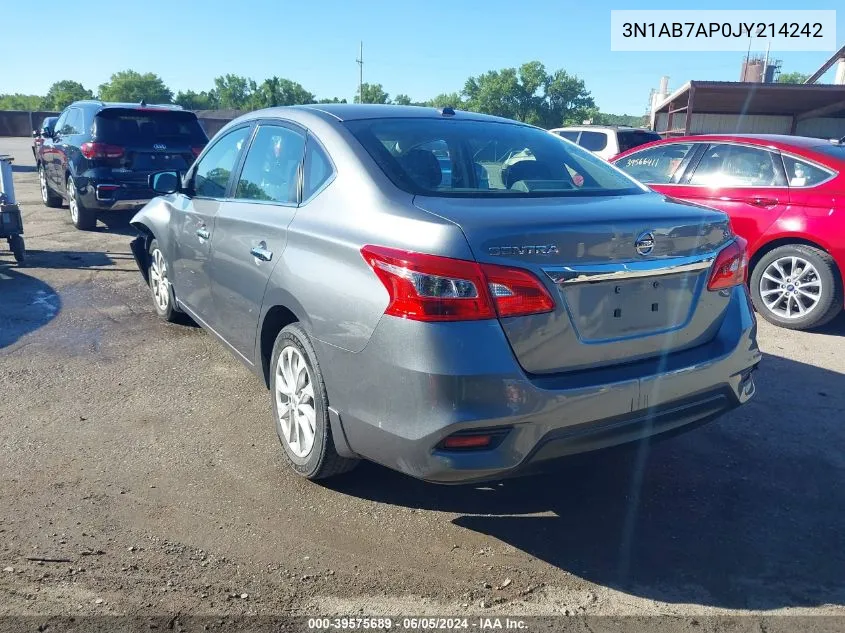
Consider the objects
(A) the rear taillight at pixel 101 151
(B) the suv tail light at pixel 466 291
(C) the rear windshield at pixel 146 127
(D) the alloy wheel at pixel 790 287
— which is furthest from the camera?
(C) the rear windshield at pixel 146 127

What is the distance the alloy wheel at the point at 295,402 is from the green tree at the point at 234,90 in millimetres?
126453

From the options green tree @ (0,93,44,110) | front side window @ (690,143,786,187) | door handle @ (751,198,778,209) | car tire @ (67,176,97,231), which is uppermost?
green tree @ (0,93,44,110)

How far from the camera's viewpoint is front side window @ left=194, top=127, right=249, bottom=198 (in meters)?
4.25

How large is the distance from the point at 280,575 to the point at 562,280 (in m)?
1.53

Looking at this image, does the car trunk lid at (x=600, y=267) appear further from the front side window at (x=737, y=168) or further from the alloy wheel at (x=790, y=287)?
the front side window at (x=737, y=168)

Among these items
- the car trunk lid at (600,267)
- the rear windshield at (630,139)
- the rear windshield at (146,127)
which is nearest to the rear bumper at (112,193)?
the rear windshield at (146,127)

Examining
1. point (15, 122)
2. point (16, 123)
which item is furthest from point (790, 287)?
point (16, 123)

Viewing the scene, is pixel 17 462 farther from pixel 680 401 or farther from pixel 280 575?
pixel 680 401

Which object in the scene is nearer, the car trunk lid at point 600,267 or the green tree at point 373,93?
the car trunk lid at point 600,267

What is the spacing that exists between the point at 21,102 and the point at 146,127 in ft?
354

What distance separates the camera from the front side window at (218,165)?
4.25m

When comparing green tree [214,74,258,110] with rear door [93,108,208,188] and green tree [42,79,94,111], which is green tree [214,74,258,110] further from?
rear door [93,108,208,188]

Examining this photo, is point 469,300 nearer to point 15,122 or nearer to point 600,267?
point 600,267

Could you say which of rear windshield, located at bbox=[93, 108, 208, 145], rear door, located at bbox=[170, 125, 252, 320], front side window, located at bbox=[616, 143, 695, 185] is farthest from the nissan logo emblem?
rear windshield, located at bbox=[93, 108, 208, 145]
